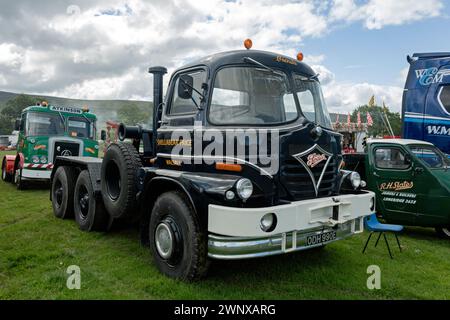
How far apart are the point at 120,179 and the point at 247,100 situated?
82.9 inches

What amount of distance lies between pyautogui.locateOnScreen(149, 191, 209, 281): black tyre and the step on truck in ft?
0.04

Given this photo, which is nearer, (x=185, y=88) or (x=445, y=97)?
(x=185, y=88)

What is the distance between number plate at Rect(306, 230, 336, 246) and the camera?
3950 mm

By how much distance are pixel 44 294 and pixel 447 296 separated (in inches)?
167

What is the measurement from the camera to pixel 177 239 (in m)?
4.05

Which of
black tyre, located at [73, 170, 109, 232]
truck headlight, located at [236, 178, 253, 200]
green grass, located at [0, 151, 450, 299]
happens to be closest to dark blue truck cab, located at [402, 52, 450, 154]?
green grass, located at [0, 151, 450, 299]

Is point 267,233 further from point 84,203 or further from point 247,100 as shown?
point 84,203

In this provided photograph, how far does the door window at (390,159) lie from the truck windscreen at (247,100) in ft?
11.3

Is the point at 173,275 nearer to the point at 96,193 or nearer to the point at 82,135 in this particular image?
the point at 96,193

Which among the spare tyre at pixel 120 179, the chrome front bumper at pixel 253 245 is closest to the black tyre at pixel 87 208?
the spare tyre at pixel 120 179

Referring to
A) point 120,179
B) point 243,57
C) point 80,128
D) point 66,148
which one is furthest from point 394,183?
point 80,128

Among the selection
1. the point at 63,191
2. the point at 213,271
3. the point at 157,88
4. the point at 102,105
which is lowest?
the point at 213,271

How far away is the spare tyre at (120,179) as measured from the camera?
4902mm

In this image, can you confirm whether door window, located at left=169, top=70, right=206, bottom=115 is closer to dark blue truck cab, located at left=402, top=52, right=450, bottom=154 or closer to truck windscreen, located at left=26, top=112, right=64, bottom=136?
dark blue truck cab, located at left=402, top=52, right=450, bottom=154
